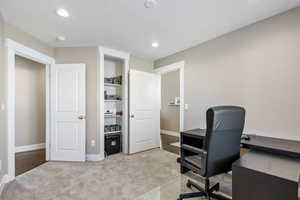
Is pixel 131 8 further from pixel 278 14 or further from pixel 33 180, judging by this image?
pixel 33 180

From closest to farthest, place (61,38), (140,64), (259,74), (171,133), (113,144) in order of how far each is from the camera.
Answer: (259,74)
(61,38)
(113,144)
(140,64)
(171,133)

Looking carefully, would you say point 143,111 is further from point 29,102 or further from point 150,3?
point 29,102

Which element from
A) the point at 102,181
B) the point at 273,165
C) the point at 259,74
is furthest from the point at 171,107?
the point at 273,165

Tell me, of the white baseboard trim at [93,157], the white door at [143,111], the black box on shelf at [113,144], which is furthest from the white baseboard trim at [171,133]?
the white baseboard trim at [93,157]

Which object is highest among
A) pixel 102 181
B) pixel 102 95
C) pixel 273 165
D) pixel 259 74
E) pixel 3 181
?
pixel 259 74

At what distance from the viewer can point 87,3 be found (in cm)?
183

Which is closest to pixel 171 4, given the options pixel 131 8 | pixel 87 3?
pixel 131 8

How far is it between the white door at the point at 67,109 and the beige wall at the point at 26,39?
0.37m

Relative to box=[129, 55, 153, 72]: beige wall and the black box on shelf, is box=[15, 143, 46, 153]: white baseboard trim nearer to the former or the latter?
the black box on shelf

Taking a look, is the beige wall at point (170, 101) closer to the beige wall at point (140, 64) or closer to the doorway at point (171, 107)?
the doorway at point (171, 107)

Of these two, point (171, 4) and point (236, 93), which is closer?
point (171, 4)

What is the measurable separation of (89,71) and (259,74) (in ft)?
10.1

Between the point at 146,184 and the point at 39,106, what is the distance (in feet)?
11.6

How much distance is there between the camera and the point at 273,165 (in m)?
1.29
